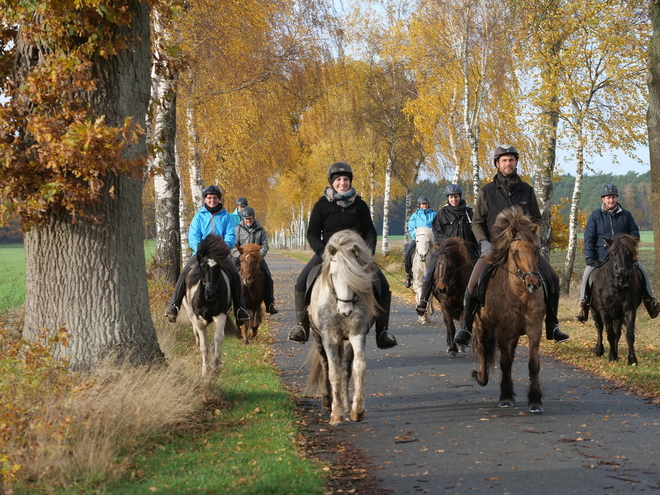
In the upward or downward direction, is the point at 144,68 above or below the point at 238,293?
above

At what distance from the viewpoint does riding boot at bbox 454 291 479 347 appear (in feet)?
30.1

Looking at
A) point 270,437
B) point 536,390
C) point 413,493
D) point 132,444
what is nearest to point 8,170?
point 132,444

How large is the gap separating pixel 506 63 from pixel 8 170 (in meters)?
22.0

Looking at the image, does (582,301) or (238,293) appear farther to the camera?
(582,301)

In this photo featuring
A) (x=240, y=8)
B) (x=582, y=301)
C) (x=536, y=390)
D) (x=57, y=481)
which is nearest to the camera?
(x=57, y=481)

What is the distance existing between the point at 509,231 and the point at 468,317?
1308 millimetres

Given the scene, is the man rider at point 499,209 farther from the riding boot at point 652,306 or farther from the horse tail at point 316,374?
the riding boot at point 652,306

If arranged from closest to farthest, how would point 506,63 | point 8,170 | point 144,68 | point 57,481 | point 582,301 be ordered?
point 57,481 < point 8,170 < point 144,68 < point 582,301 < point 506,63

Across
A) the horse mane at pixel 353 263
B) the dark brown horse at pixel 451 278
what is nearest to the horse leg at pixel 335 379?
the horse mane at pixel 353 263

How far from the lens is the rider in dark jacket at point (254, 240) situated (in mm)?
14479

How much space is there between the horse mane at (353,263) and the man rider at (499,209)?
1.73m

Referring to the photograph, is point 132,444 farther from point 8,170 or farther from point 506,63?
point 506,63

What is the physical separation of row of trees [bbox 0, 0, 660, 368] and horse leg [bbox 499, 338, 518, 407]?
13.2 ft

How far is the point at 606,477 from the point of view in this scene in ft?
18.4
